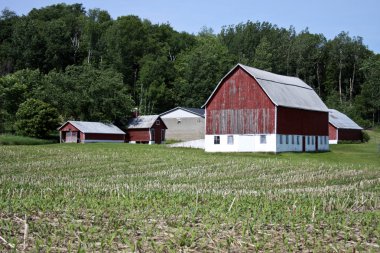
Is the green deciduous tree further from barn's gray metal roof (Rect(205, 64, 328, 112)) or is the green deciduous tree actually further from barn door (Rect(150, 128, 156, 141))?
barn's gray metal roof (Rect(205, 64, 328, 112))

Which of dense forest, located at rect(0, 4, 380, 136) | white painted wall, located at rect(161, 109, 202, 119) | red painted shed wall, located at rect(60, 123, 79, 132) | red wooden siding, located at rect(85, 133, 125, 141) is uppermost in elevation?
dense forest, located at rect(0, 4, 380, 136)

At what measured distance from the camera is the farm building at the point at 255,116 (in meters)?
62.2

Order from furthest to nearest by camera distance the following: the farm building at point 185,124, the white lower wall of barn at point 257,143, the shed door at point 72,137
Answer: the farm building at point 185,124 < the shed door at point 72,137 < the white lower wall of barn at point 257,143

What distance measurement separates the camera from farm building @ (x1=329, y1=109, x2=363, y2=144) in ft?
288

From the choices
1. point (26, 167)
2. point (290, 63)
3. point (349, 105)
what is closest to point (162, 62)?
point (290, 63)

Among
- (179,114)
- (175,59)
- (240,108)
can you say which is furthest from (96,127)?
(175,59)

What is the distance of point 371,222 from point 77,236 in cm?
671

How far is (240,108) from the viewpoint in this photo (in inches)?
2532

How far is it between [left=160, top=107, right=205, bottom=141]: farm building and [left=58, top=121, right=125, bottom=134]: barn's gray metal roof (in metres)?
9.22

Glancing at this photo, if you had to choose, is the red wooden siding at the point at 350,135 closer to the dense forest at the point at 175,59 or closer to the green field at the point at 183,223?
the dense forest at the point at 175,59

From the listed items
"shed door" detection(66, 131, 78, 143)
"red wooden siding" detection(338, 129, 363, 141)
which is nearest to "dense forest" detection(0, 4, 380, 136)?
"red wooden siding" detection(338, 129, 363, 141)

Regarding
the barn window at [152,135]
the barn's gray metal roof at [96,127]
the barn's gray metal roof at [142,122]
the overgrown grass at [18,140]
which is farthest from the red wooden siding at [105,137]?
the overgrown grass at [18,140]

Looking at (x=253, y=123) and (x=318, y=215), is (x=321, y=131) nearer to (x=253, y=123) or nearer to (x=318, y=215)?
(x=253, y=123)

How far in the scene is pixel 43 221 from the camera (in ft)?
40.2
